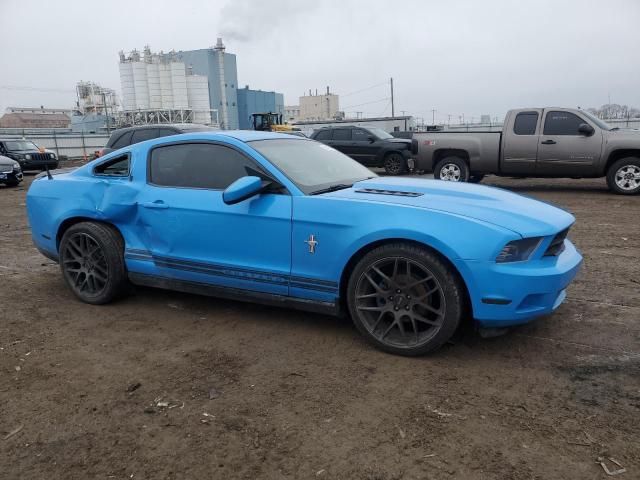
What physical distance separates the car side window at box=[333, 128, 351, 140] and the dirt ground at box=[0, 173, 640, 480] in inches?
503

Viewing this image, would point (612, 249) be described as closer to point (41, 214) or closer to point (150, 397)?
point (150, 397)

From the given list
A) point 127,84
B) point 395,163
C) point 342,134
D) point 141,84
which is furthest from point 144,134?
point 127,84

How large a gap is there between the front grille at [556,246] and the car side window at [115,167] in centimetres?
339

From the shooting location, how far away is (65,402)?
116 inches

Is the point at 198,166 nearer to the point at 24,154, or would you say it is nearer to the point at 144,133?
the point at 144,133

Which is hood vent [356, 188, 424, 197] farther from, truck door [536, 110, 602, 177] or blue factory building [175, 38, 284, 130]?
blue factory building [175, 38, 284, 130]

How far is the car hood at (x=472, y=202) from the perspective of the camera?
10.6 ft

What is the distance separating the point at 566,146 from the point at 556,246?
8346 millimetres

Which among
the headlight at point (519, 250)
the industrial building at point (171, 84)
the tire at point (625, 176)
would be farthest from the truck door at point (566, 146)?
the industrial building at point (171, 84)

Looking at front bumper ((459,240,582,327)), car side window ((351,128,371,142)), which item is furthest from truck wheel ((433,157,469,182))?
front bumper ((459,240,582,327))

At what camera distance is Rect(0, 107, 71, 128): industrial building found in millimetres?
74062

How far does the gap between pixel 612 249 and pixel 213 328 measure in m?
4.78

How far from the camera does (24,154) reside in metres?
20.5

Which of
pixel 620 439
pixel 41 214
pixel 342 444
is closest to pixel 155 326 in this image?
pixel 41 214
